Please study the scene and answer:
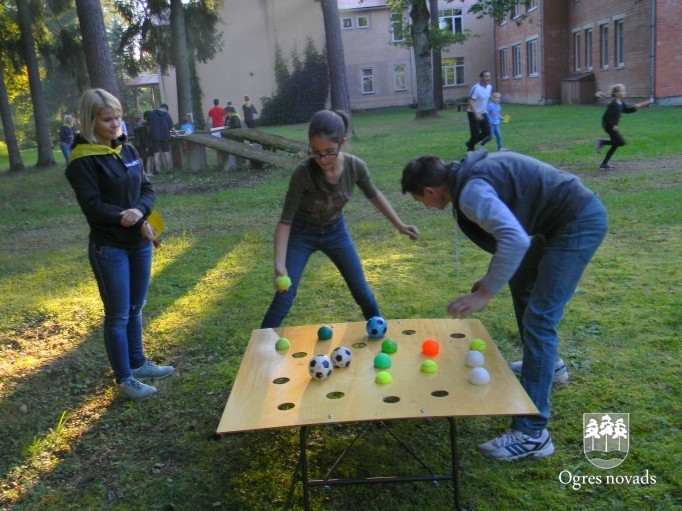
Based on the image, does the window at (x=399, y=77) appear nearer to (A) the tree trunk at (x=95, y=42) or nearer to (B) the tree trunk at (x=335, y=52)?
(B) the tree trunk at (x=335, y=52)

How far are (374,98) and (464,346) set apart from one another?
125ft

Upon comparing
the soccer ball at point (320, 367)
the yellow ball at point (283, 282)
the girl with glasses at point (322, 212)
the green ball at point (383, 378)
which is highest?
the girl with glasses at point (322, 212)

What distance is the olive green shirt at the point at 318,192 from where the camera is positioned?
3527mm

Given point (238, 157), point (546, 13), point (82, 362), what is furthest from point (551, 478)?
point (546, 13)

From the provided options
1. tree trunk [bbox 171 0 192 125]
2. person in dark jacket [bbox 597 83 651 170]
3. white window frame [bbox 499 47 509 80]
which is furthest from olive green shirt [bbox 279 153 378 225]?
white window frame [bbox 499 47 509 80]

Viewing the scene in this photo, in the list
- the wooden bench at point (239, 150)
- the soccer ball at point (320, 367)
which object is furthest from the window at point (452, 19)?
the soccer ball at point (320, 367)

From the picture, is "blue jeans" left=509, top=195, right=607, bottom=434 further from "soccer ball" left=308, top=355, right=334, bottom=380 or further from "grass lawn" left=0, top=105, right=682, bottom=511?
"soccer ball" left=308, top=355, right=334, bottom=380

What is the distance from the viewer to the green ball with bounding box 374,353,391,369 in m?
3.11

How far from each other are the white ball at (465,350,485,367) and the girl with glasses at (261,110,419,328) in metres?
0.93

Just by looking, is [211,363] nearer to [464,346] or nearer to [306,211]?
[306,211]

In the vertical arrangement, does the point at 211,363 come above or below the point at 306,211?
below

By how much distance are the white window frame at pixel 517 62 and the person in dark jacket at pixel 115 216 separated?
33780 millimetres

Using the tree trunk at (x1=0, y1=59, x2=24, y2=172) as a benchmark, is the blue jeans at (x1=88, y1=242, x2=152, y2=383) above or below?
below

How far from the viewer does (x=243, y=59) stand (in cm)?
3725
